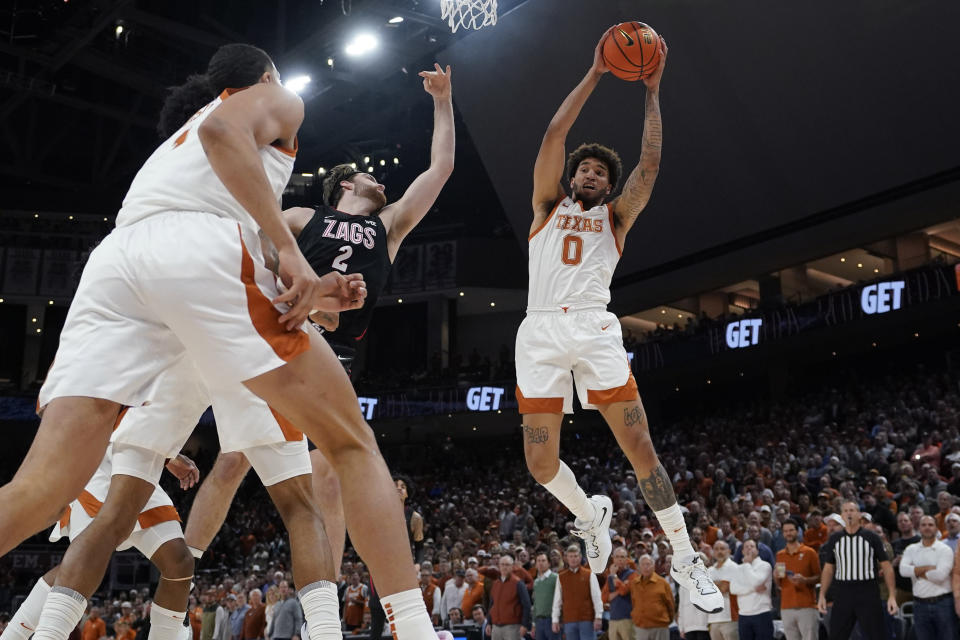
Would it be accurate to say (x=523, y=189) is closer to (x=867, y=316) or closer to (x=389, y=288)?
(x=389, y=288)

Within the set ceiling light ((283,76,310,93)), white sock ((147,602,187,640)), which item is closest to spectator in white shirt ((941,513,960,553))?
white sock ((147,602,187,640))

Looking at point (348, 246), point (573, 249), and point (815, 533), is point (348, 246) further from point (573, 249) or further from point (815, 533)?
A: point (815, 533)

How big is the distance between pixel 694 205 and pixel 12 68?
60.3 ft

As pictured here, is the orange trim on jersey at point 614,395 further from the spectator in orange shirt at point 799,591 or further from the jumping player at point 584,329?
the spectator in orange shirt at point 799,591

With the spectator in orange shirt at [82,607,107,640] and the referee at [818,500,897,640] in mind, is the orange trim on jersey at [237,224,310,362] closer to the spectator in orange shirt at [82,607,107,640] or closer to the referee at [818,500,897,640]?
the referee at [818,500,897,640]

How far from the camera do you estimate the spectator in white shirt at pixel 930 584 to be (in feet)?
31.1

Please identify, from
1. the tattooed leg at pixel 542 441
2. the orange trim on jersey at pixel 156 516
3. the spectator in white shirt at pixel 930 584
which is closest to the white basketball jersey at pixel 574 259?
the tattooed leg at pixel 542 441

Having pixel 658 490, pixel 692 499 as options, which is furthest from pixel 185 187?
pixel 692 499

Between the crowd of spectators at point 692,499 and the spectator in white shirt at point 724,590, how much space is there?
9cm

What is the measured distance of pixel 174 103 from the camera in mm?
4340

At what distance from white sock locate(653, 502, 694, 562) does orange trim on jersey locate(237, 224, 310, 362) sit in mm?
2980

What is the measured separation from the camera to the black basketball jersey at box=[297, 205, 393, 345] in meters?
4.88

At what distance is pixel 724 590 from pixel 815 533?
1671 mm

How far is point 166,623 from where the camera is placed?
13.4 feet
